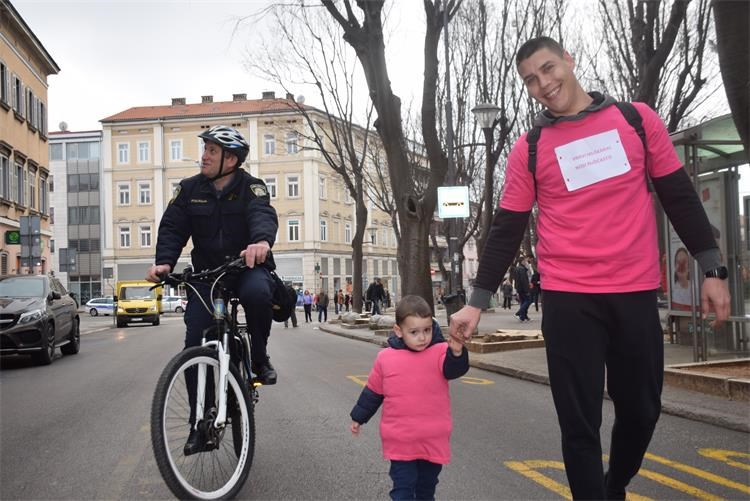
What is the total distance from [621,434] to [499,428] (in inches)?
125

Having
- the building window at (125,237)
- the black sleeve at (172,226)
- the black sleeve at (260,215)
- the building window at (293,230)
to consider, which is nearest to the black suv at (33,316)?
the black sleeve at (172,226)

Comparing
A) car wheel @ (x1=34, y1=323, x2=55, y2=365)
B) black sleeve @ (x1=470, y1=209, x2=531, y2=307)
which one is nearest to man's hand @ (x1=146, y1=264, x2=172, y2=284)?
black sleeve @ (x1=470, y1=209, x2=531, y2=307)

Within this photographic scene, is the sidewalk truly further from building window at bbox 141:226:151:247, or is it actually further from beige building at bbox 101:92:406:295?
building window at bbox 141:226:151:247

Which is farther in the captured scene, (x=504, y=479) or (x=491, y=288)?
(x=504, y=479)

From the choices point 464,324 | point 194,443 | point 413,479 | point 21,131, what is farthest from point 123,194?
point 464,324

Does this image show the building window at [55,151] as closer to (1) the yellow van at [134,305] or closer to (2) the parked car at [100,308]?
(2) the parked car at [100,308]

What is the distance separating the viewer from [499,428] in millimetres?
6555

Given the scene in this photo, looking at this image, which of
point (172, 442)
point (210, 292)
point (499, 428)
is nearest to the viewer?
point (172, 442)

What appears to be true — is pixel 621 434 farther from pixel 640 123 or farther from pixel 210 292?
pixel 210 292

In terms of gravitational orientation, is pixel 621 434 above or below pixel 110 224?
below

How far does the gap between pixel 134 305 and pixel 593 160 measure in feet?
117

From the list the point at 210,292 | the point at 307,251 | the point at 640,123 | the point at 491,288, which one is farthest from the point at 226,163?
the point at 307,251

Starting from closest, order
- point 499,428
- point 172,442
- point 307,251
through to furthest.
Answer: point 172,442 < point 499,428 < point 307,251

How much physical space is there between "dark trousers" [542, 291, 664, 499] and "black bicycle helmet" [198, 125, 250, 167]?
7.76 feet
